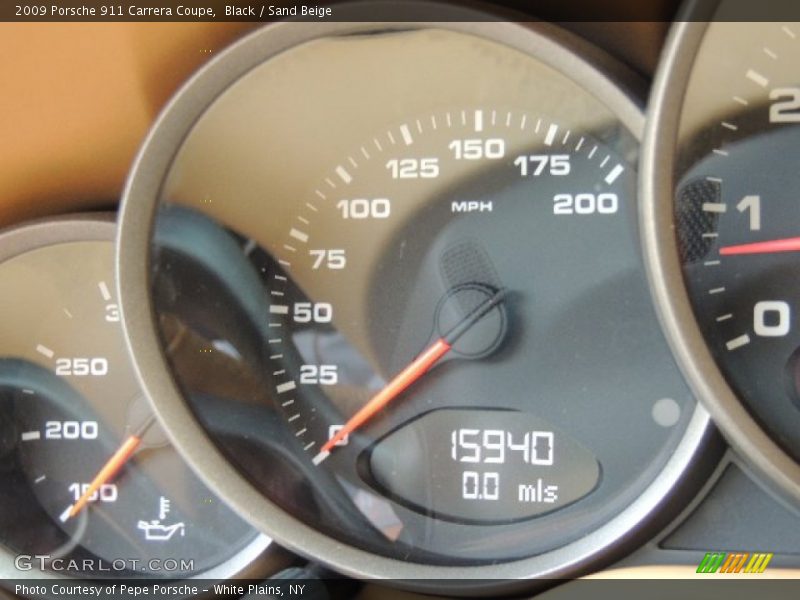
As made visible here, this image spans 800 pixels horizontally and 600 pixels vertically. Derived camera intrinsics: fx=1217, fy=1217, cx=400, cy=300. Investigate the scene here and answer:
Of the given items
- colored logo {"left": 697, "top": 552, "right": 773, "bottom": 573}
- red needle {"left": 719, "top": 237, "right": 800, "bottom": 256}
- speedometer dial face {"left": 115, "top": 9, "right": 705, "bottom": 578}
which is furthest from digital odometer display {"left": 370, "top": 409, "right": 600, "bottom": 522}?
red needle {"left": 719, "top": 237, "right": 800, "bottom": 256}

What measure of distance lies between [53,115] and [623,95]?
685 millimetres

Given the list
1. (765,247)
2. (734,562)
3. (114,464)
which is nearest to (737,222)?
(765,247)

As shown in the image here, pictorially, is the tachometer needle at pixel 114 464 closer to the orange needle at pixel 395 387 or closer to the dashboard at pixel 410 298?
the dashboard at pixel 410 298

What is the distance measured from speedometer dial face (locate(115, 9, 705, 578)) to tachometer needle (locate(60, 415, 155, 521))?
0.53 feet

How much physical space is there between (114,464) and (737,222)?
2.74ft

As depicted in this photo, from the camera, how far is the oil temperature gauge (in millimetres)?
1547

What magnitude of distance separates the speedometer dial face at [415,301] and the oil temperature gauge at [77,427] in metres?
0.18

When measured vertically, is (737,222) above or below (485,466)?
above

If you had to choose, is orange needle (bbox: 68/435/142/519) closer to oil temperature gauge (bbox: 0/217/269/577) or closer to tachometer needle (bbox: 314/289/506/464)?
oil temperature gauge (bbox: 0/217/269/577)

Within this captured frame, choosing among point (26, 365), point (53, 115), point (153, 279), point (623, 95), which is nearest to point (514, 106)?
point (623, 95)

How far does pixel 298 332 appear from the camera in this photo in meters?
1.41

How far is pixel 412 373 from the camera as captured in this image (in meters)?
1.37

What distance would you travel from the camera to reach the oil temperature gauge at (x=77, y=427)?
155 cm

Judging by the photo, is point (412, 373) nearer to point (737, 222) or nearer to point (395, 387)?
point (395, 387)
